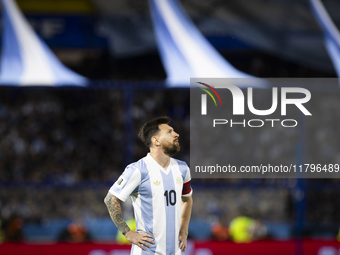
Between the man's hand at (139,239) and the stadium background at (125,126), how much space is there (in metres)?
3.17

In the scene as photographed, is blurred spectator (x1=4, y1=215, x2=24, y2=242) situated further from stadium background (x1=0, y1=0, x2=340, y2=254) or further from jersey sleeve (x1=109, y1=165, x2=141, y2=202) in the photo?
jersey sleeve (x1=109, y1=165, x2=141, y2=202)

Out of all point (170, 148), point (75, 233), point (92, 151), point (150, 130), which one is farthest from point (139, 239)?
point (92, 151)

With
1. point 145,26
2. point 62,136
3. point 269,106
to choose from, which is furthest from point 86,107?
point 269,106

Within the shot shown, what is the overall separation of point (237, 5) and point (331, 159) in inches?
141

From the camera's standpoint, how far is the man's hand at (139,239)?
354cm

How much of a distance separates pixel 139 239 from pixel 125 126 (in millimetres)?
5344

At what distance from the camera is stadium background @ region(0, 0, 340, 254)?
6863 mm

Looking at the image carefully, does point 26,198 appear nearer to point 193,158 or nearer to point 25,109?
point 193,158

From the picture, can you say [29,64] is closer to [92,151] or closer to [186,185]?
[92,151]

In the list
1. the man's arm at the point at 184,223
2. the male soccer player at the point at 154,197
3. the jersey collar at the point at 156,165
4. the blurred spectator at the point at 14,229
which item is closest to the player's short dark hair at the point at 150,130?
the male soccer player at the point at 154,197

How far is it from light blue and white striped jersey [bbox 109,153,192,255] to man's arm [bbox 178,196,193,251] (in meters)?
0.07

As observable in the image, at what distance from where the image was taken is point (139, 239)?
3.54 meters

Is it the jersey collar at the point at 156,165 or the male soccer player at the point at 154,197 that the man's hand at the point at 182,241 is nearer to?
the male soccer player at the point at 154,197

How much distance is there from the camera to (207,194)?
770 centimetres
